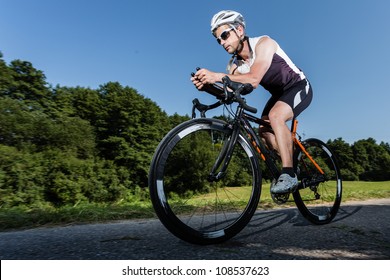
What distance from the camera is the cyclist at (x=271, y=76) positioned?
2926mm

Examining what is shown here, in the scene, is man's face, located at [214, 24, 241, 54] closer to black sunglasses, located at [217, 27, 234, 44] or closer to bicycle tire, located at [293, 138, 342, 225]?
black sunglasses, located at [217, 27, 234, 44]

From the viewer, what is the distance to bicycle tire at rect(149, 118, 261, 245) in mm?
2346

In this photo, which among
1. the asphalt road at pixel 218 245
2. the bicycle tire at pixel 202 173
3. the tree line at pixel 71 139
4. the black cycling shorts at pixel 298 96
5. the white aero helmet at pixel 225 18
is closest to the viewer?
the asphalt road at pixel 218 245

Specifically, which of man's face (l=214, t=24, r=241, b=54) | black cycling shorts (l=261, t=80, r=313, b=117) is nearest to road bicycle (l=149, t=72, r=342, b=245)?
black cycling shorts (l=261, t=80, r=313, b=117)

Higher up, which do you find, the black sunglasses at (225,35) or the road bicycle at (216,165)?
the black sunglasses at (225,35)

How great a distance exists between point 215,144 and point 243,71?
109cm

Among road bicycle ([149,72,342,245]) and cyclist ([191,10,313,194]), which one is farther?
cyclist ([191,10,313,194])

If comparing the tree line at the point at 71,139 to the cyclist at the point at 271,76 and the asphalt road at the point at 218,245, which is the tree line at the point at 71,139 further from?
the cyclist at the point at 271,76

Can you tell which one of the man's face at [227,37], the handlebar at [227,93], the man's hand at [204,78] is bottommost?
the handlebar at [227,93]

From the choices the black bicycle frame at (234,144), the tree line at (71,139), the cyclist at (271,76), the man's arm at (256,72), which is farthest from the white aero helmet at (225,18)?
the tree line at (71,139)

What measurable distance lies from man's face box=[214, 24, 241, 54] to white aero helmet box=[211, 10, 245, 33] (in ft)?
0.15

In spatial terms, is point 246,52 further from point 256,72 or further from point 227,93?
point 227,93

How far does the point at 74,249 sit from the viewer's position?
220 centimetres
